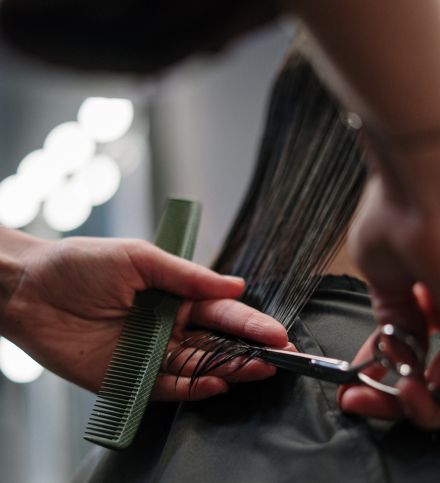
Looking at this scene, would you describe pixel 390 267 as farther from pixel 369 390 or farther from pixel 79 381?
pixel 79 381

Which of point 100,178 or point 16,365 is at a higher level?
point 100,178

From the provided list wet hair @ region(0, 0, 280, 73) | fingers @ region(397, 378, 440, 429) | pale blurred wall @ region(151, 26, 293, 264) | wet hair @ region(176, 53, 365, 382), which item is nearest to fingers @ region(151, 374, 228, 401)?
wet hair @ region(176, 53, 365, 382)

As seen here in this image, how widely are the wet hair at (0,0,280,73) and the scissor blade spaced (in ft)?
0.75

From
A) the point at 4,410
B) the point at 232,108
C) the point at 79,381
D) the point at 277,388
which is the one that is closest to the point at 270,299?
the point at 277,388

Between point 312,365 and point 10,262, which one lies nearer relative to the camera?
point 312,365

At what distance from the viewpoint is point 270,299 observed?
56 cm

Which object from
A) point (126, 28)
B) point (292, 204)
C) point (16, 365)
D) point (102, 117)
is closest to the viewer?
point (126, 28)

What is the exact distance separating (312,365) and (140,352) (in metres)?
0.18

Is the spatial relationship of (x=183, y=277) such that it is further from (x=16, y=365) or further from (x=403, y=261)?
(x=16, y=365)

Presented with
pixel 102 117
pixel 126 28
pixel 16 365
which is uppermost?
pixel 126 28

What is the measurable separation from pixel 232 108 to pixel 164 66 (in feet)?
4.28

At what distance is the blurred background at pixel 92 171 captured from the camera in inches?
60.9

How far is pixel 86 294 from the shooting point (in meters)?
0.64

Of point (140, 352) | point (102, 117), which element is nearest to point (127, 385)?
point (140, 352)
